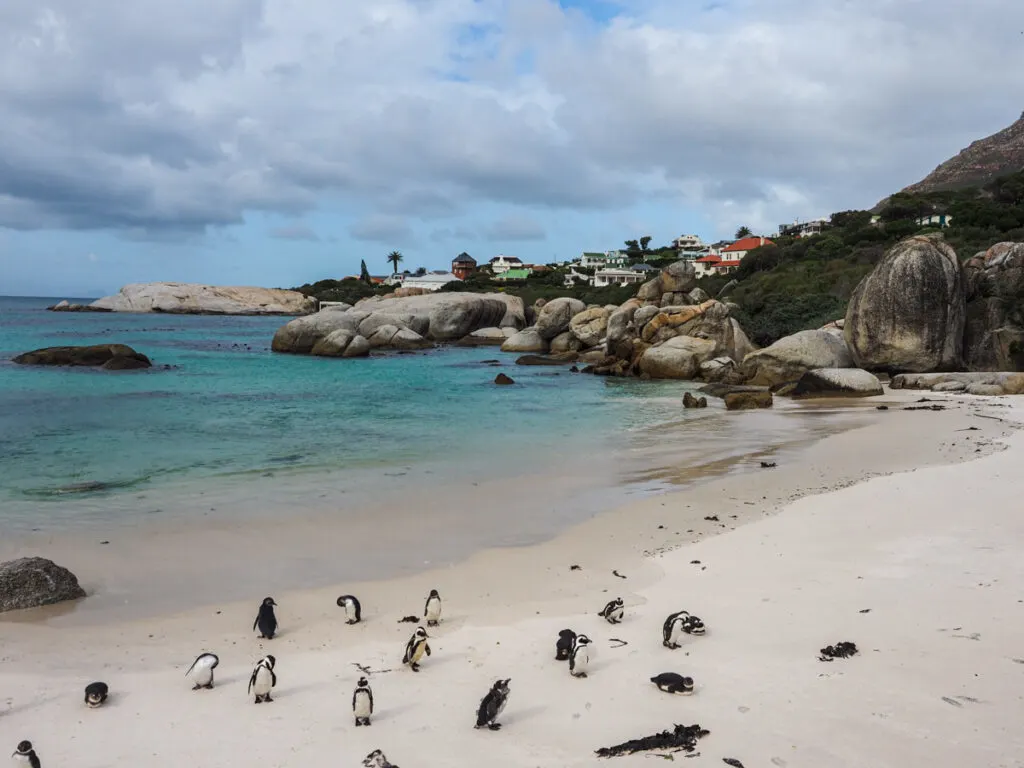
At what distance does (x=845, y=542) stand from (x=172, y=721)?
6.84m

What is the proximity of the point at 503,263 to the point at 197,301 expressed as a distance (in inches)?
2130

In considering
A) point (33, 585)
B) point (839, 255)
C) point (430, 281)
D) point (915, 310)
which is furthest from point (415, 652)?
point (430, 281)

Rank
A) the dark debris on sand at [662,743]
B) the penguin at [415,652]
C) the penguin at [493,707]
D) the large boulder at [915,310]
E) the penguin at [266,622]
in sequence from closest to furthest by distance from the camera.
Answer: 1. the dark debris on sand at [662,743]
2. the penguin at [493,707]
3. the penguin at [415,652]
4. the penguin at [266,622]
5. the large boulder at [915,310]

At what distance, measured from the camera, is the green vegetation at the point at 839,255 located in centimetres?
3709

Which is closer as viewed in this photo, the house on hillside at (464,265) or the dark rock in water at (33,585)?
the dark rock in water at (33,585)

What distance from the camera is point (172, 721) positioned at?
505 cm

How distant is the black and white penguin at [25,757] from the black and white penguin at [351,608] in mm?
2754

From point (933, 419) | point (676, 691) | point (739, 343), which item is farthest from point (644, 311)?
point (676, 691)

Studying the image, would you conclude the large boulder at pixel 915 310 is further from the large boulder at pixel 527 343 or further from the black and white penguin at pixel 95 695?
the black and white penguin at pixel 95 695

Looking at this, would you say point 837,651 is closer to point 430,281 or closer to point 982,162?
point 430,281

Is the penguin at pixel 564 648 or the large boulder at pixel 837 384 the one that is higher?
the large boulder at pixel 837 384

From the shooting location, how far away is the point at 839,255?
5450 centimetres

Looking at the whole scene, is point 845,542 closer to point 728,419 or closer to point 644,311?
point 728,419

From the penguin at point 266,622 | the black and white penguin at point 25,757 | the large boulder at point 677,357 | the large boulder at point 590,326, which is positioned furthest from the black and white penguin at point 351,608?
the large boulder at point 590,326
